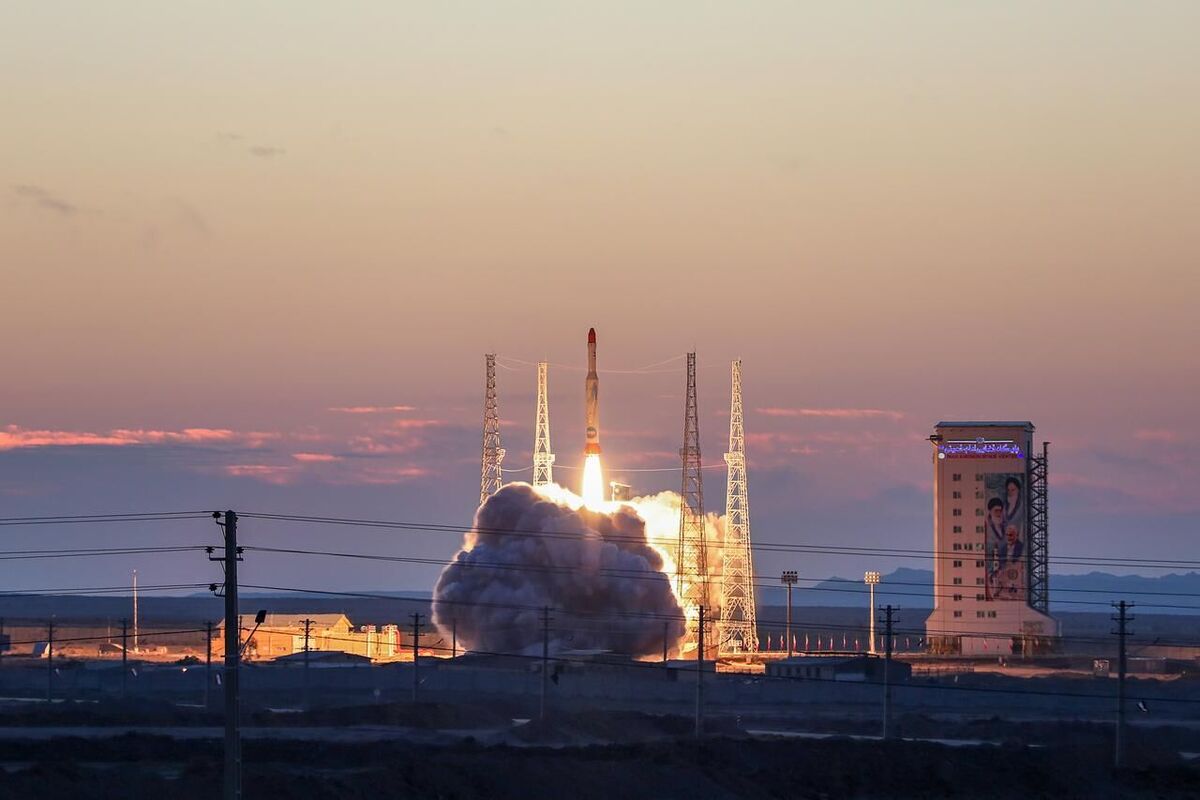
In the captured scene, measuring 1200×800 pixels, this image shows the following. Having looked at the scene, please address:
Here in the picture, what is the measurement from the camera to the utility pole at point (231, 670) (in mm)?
68125

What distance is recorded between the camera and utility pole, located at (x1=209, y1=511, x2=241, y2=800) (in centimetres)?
6812

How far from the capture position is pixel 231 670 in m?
68.1

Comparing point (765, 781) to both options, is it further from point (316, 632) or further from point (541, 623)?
point (316, 632)

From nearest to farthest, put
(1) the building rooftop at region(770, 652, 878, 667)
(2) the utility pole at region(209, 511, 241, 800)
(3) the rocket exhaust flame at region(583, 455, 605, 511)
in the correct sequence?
(2) the utility pole at region(209, 511, 241, 800) → (1) the building rooftop at region(770, 652, 878, 667) → (3) the rocket exhaust flame at region(583, 455, 605, 511)

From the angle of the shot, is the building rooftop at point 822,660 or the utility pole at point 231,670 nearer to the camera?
the utility pole at point 231,670

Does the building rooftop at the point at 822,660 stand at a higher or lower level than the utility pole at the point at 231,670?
lower

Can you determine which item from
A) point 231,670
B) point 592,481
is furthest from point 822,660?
point 231,670

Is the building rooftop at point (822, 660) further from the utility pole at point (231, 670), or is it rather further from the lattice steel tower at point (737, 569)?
the utility pole at point (231, 670)

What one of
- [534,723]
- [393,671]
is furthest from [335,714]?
[393,671]

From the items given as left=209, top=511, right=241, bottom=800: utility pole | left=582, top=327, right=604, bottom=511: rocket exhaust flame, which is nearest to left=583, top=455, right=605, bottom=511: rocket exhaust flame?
left=582, top=327, right=604, bottom=511: rocket exhaust flame

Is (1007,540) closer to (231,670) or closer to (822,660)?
(822,660)

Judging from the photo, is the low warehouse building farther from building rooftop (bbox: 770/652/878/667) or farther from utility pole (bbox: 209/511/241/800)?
utility pole (bbox: 209/511/241/800)

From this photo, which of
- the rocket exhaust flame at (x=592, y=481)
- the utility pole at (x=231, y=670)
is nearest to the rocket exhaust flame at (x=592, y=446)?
the rocket exhaust flame at (x=592, y=481)

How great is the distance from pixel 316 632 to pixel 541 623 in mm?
36248
